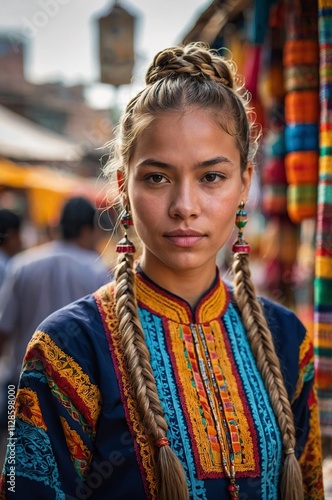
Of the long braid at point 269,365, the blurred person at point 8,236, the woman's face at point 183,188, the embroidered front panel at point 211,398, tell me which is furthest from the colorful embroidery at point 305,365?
the blurred person at point 8,236

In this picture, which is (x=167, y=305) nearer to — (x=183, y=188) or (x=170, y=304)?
(x=170, y=304)

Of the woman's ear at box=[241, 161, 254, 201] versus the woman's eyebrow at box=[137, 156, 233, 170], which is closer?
the woman's eyebrow at box=[137, 156, 233, 170]

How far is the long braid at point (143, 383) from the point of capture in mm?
1382

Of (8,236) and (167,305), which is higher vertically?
(8,236)

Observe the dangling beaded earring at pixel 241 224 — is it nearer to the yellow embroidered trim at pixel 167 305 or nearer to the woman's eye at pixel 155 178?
the yellow embroidered trim at pixel 167 305

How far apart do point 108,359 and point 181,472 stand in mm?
323

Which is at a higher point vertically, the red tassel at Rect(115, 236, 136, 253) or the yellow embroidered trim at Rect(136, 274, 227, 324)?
the red tassel at Rect(115, 236, 136, 253)

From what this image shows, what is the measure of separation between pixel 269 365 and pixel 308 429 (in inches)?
10.0

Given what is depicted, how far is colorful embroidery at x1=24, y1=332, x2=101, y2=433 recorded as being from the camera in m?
1.42

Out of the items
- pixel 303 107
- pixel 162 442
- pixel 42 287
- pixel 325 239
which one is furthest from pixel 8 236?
pixel 162 442

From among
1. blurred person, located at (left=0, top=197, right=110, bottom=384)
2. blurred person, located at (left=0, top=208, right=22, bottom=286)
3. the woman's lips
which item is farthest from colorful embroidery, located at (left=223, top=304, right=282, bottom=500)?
blurred person, located at (left=0, top=208, right=22, bottom=286)

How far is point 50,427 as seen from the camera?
1.40m

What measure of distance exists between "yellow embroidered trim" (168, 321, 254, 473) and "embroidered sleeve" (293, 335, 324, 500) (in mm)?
241

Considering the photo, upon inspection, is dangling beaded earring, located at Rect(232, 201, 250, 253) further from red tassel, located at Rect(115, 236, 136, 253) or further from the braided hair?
red tassel, located at Rect(115, 236, 136, 253)
